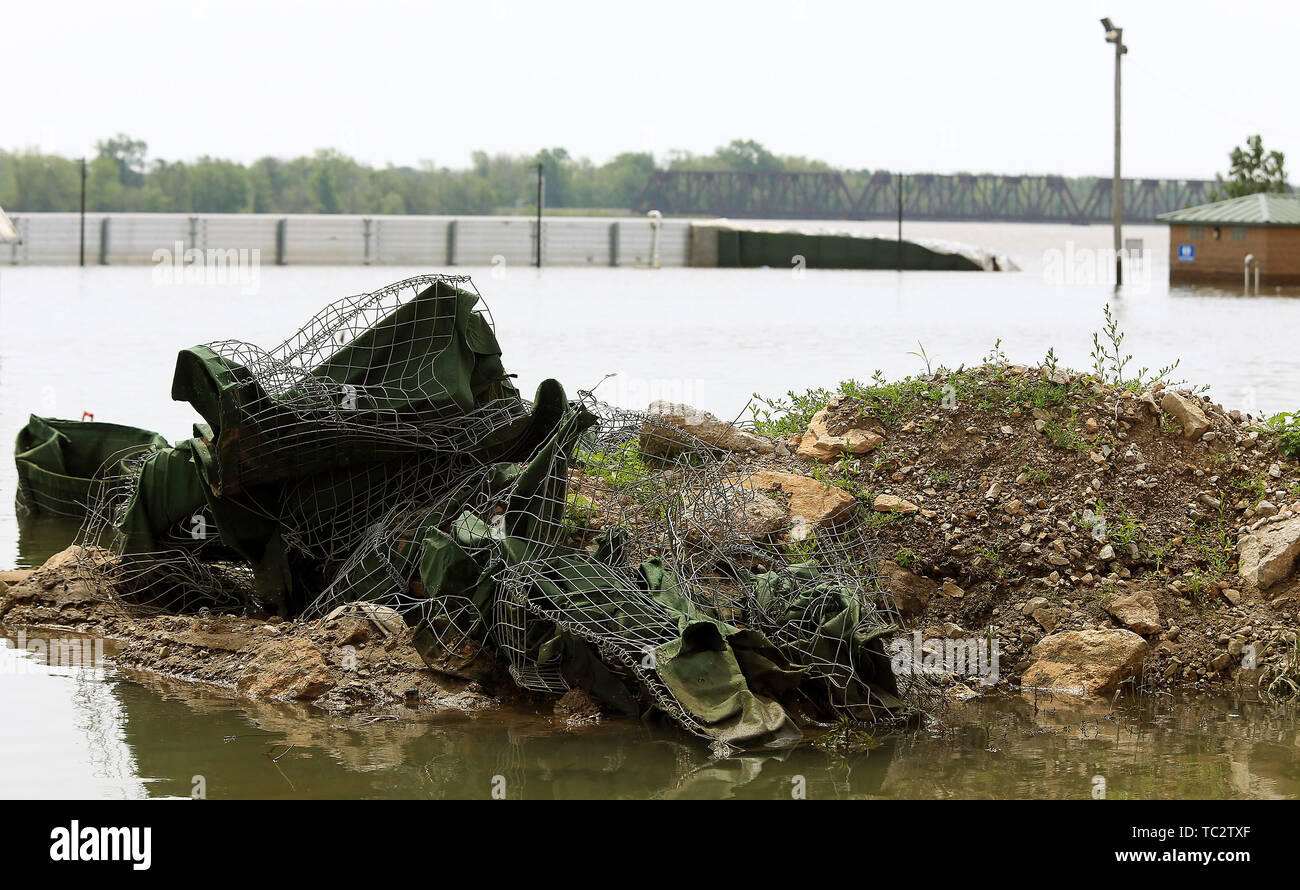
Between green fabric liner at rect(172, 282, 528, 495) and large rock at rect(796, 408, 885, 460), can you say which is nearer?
green fabric liner at rect(172, 282, 528, 495)

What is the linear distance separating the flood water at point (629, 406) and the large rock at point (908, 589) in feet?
3.08

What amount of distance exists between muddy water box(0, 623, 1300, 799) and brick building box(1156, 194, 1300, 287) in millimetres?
42778

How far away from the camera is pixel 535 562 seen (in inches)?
266

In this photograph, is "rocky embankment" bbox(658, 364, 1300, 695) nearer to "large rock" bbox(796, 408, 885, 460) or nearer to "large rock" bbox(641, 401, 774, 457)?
"large rock" bbox(796, 408, 885, 460)

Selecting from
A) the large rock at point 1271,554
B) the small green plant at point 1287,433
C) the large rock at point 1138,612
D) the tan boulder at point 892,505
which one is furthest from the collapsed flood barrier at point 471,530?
the small green plant at point 1287,433

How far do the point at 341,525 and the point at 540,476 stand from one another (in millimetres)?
1446

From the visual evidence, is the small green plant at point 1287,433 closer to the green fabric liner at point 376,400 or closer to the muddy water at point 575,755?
the muddy water at point 575,755

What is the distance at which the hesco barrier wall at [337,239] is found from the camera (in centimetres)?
6162

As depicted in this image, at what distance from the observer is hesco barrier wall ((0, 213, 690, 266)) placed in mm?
61625

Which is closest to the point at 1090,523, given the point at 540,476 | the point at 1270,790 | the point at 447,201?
the point at 1270,790

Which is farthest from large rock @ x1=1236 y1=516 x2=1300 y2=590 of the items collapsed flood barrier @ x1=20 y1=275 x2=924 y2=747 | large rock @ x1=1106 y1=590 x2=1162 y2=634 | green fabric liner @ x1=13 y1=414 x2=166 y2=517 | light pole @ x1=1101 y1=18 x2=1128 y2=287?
light pole @ x1=1101 y1=18 x2=1128 y2=287

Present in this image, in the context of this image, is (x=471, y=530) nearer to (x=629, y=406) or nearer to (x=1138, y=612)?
(x=1138, y=612)

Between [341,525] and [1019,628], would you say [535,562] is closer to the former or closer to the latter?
[341,525]

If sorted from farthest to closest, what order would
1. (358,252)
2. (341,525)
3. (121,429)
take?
(358,252), (121,429), (341,525)
